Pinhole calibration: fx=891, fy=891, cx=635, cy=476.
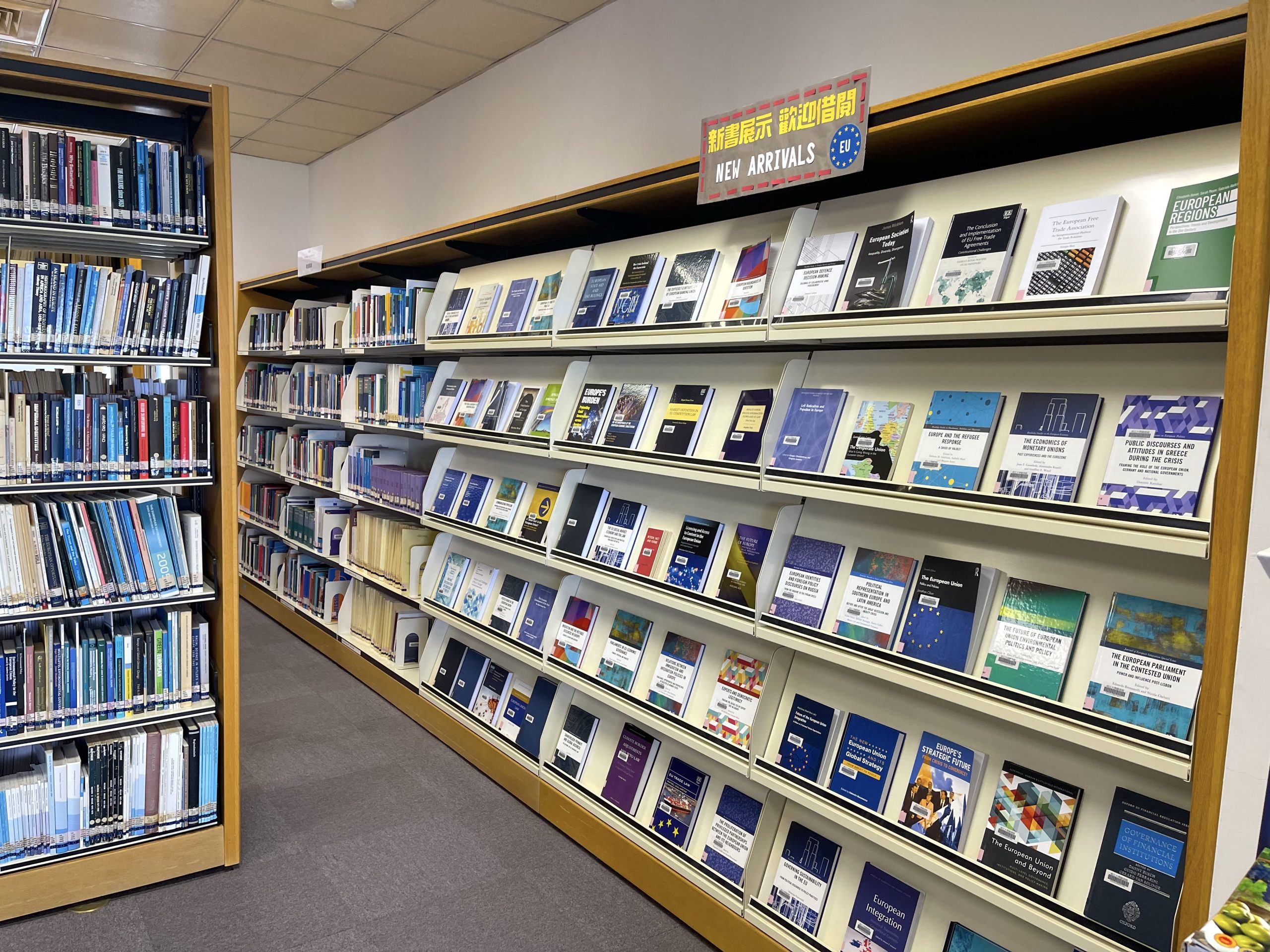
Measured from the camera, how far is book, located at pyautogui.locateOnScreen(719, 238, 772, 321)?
249 centimetres

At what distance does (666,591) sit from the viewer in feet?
8.89

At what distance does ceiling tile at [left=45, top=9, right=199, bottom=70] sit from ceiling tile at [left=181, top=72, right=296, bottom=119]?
0.29 meters

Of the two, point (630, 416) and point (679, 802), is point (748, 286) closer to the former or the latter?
point (630, 416)

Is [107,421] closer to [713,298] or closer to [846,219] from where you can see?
[713,298]

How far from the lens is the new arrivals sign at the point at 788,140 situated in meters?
2.07

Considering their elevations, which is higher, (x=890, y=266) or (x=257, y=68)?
(x=257, y=68)

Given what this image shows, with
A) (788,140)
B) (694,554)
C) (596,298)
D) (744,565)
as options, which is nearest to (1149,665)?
(744,565)

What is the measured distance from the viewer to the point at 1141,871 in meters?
1.72

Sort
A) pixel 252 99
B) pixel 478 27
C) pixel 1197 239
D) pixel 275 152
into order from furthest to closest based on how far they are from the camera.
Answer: pixel 275 152 < pixel 252 99 < pixel 478 27 < pixel 1197 239

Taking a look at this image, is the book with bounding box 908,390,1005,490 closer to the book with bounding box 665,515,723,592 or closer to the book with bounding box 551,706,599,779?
the book with bounding box 665,515,723,592

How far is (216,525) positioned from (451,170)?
124 inches

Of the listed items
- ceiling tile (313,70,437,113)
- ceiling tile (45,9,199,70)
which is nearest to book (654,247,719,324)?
ceiling tile (313,70,437,113)

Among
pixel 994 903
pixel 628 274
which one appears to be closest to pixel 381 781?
pixel 628 274

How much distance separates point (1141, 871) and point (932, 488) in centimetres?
85
